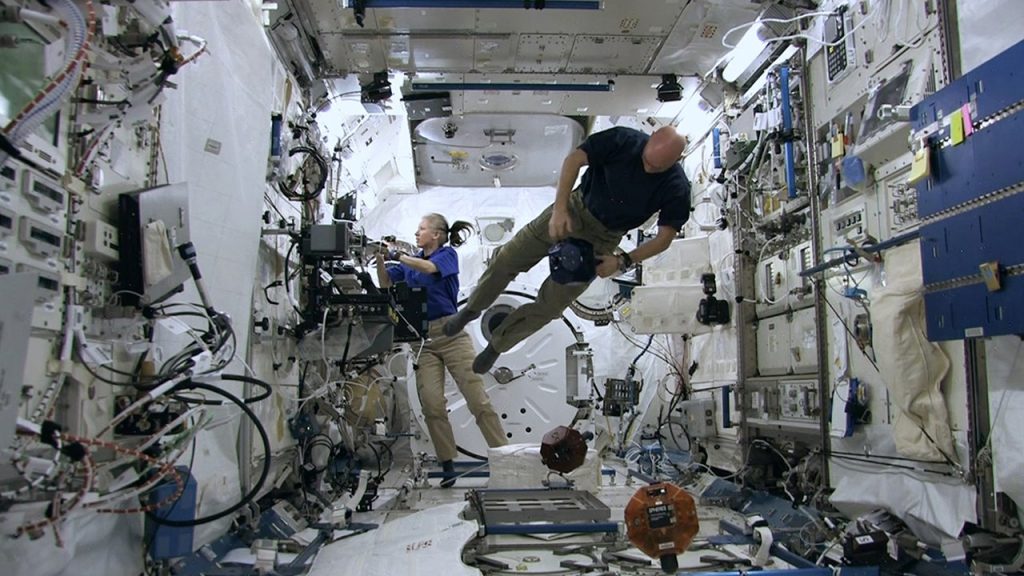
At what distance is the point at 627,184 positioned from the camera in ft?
10.6

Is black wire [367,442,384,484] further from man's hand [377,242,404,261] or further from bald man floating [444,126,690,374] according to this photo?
bald man floating [444,126,690,374]

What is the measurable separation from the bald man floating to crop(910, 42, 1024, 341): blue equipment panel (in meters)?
1.04

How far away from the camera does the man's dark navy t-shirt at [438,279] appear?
488 cm

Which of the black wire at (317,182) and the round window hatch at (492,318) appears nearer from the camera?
the black wire at (317,182)

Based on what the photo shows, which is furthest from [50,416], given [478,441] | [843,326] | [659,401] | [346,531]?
[659,401]

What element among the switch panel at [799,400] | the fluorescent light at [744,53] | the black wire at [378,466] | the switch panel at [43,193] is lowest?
the black wire at [378,466]

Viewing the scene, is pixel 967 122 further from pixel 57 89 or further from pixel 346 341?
pixel 346 341

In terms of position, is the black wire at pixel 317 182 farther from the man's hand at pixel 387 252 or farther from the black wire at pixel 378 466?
the black wire at pixel 378 466

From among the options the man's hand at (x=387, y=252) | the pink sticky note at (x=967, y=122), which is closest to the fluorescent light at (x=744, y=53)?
the pink sticky note at (x=967, y=122)

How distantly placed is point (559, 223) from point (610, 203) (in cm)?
30

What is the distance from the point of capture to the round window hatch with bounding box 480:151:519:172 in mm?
6498

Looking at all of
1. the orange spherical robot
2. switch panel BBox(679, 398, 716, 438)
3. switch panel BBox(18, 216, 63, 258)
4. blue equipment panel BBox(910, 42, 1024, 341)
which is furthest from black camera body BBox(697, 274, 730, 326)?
switch panel BBox(18, 216, 63, 258)

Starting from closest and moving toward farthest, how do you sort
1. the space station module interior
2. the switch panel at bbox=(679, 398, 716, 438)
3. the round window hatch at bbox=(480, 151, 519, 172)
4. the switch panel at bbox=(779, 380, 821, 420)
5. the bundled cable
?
the bundled cable → the space station module interior → the switch panel at bbox=(779, 380, 821, 420) → the switch panel at bbox=(679, 398, 716, 438) → the round window hatch at bbox=(480, 151, 519, 172)

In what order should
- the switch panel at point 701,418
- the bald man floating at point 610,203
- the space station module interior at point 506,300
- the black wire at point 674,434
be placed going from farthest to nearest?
the black wire at point 674,434 → the switch panel at point 701,418 → the bald man floating at point 610,203 → the space station module interior at point 506,300
